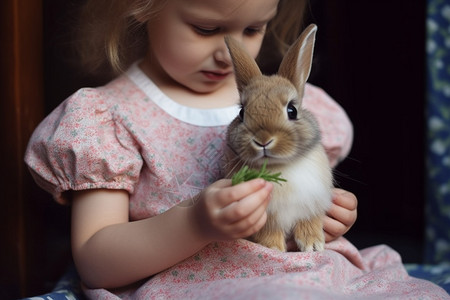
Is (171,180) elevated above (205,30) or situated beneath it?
situated beneath

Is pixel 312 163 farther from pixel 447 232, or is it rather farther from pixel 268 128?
pixel 447 232

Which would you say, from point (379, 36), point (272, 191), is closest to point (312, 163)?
point (272, 191)

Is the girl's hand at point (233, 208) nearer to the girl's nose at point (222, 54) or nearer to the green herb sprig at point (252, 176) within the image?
the green herb sprig at point (252, 176)

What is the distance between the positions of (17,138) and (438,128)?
46.0 inches

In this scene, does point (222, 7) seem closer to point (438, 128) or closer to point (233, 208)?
point (233, 208)

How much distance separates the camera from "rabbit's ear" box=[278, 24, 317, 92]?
3.10ft

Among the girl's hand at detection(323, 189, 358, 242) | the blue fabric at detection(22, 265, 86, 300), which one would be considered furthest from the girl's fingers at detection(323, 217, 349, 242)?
the blue fabric at detection(22, 265, 86, 300)

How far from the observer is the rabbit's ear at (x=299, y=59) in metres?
0.95

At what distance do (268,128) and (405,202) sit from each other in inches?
52.1

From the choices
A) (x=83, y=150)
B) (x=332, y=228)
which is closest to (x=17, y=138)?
(x=83, y=150)

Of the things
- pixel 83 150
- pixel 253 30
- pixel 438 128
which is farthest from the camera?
pixel 438 128

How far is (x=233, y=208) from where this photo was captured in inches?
33.4

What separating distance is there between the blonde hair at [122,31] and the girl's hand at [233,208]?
0.48 m

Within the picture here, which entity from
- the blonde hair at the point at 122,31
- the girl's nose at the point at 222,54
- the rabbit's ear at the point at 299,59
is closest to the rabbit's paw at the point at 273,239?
the rabbit's ear at the point at 299,59
